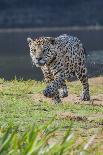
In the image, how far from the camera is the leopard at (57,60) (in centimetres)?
2000

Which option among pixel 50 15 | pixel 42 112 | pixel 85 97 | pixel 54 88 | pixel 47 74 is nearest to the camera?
pixel 42 112

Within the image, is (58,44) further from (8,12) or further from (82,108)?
(8,12)

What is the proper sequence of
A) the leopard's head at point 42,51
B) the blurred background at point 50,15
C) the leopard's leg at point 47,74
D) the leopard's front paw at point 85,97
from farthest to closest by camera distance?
the blurred background at point 50,15, the leopard's front paw at point 85,97, the leopard's leg at point 47,74, the leopard's head at point 42,51

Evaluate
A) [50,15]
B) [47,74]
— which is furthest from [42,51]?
[50,15]

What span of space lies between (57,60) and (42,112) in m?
2.70

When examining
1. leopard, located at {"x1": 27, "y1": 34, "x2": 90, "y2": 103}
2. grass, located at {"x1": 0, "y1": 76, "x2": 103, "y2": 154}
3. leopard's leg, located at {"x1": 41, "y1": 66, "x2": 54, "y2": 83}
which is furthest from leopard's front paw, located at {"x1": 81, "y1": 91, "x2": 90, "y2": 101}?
leopard's leg, located at {"x1": 41, "y1": 66, "x2": 54, "y2": 83}

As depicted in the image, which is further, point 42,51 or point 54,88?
point 54,88

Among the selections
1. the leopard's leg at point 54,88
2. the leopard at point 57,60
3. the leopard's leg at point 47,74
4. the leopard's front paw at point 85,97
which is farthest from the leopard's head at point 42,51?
the leopard's front paw at point 85,97

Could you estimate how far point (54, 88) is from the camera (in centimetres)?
2053

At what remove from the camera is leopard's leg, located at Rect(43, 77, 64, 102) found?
2014 centimetres

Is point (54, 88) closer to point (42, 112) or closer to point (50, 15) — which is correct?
point (42, 112)

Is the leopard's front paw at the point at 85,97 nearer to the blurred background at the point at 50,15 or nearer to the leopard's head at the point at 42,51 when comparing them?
the leopard's head at the point at 42,51

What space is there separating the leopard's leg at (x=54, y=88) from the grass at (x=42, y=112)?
0.78 feet

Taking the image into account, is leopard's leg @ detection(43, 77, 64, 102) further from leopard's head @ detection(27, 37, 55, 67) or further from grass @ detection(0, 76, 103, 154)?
leopard's head @ detection(27, 37, 55, 67)
